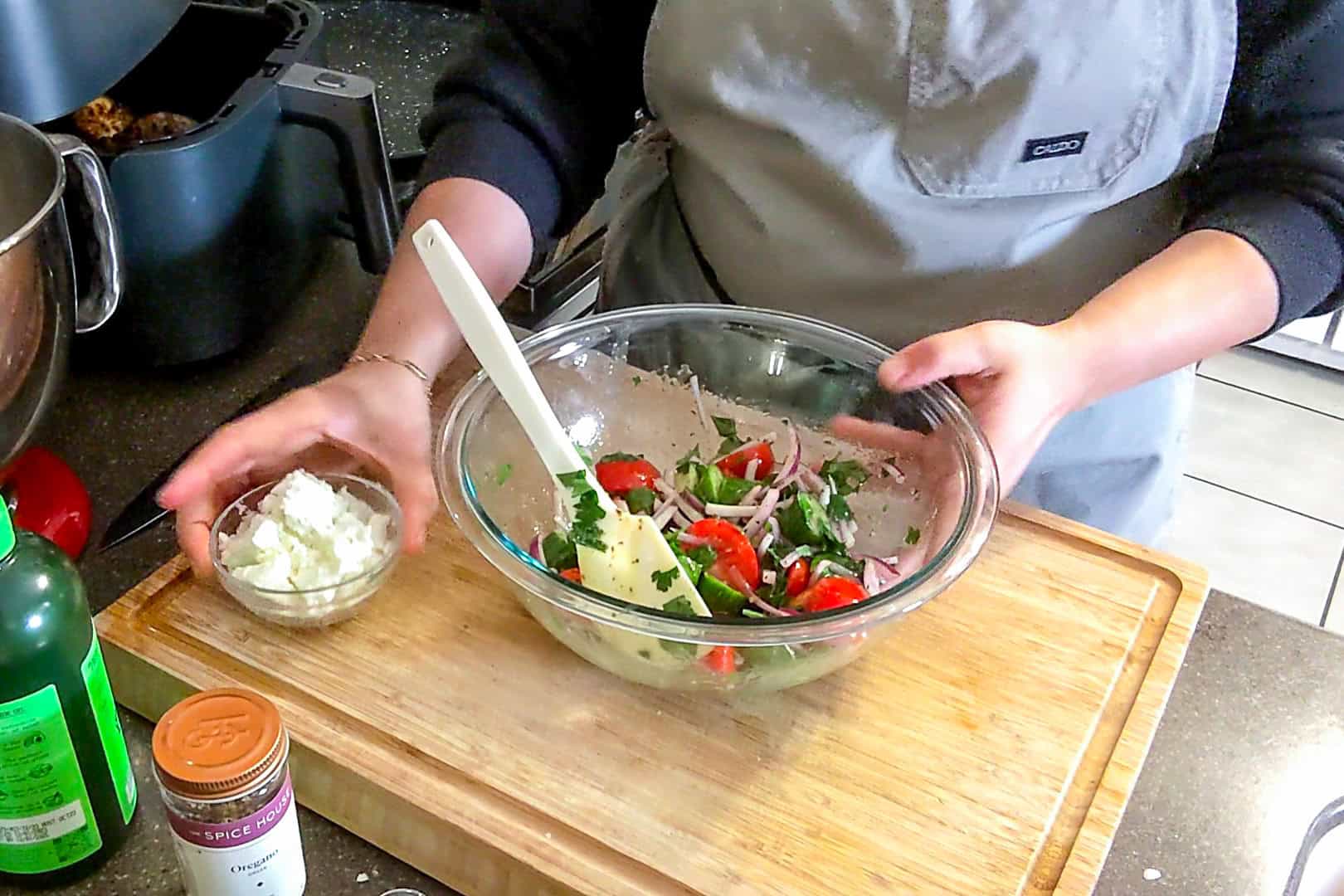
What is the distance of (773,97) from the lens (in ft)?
2.53

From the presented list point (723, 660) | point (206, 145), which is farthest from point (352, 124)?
point (723, 660)

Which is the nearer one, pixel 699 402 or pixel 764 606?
pixel 764 606

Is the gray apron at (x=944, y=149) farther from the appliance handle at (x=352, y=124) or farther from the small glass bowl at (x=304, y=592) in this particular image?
the small glass bowl at (x=304, y=592)

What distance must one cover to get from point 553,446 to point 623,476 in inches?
2.3

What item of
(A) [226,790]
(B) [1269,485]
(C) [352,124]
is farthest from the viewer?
(B) [1269,485]

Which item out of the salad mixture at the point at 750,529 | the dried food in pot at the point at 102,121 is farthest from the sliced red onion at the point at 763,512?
the dried food in pot at the point at 102,121

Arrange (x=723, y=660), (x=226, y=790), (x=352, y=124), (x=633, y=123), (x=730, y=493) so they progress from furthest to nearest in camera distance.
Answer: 1. (x=633, y=123)
2. (x=352, y=124)
3. (x=730, y=493)
4. (x=723, y=660)
5. (x=226, y=790)

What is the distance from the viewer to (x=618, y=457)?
2.43ft

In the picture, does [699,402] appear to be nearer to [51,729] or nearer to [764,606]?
[764,606]

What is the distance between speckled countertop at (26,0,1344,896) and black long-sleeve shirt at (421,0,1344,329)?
180 millimetres

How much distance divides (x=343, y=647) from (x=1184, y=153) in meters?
0.58

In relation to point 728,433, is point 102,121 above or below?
above

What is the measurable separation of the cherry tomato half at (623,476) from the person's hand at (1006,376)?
5.6 inches

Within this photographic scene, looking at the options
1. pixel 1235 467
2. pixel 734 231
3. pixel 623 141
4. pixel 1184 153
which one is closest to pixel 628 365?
pixel 734 231
